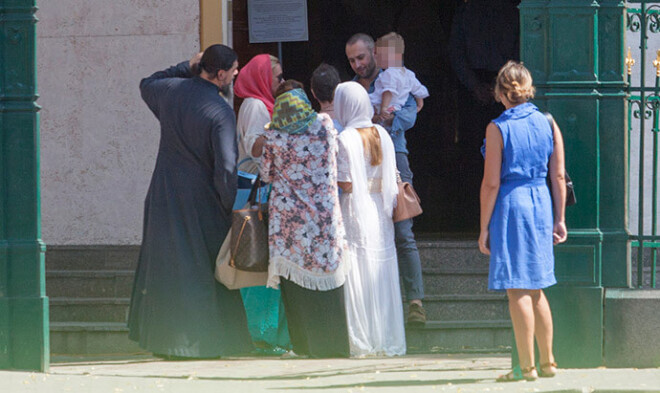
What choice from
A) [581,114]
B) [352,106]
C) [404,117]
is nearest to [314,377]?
[352,106]

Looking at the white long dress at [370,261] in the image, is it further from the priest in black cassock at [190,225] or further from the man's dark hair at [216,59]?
the man's dark hair at [216,59]

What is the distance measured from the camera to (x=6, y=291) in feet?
26.5

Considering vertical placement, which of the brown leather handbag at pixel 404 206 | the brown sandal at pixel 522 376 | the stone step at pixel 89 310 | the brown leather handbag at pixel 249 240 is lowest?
the brown sandal at pixel 522 376

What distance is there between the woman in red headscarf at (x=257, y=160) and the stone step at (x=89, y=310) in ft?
3.66

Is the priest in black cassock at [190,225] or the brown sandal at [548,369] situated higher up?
the priest in black cassock at [190,225]

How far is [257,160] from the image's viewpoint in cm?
932

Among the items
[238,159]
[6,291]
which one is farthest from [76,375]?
[238,159]

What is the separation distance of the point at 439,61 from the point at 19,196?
5.20 m

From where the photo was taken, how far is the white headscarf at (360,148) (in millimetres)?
9039

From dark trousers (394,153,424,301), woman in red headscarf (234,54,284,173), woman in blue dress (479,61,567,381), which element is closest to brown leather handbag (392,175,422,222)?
dark trousers (394,153,424,301)

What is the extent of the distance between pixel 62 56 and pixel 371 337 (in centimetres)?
350

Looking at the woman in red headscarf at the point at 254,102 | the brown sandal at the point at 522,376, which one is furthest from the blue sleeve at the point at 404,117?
the brown sandal at the point at 522,376

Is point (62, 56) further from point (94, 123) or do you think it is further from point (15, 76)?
point (15, 76)

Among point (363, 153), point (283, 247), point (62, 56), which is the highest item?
point (62, 56)
